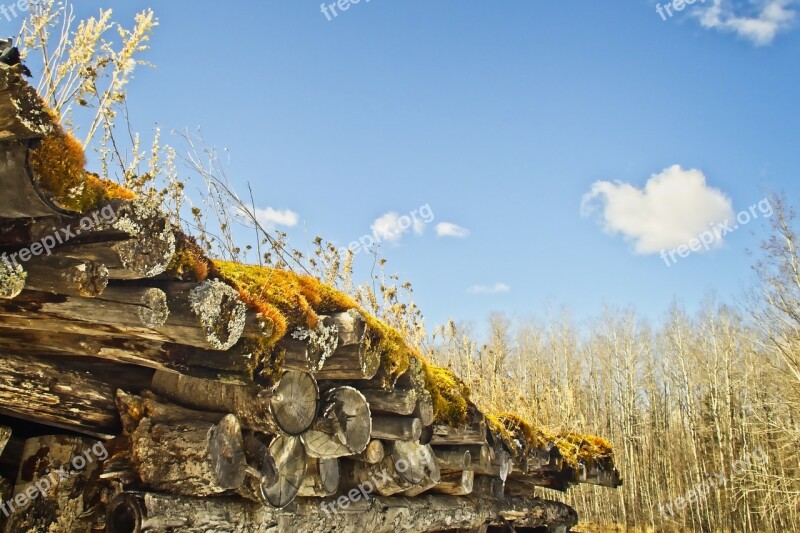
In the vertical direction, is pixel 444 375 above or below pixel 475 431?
above

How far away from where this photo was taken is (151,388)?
2.75 m

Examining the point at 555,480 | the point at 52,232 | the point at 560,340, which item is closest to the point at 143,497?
the point at 52,232

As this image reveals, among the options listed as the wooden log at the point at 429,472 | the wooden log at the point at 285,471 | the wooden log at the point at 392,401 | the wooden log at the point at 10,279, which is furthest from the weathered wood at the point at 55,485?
the wooden log at the point at 429,472

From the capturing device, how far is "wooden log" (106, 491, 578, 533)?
93.4 inches

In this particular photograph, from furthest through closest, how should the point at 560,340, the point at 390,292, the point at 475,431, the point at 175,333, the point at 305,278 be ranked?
the point at 560,340 < the point at 390,292 < the point at 475,431 < the point at 305,278 < the point at 175,333

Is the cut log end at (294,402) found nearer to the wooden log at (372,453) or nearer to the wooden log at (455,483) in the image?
the wooden log at (372,453)

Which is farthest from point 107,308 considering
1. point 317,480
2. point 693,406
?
point 693,406

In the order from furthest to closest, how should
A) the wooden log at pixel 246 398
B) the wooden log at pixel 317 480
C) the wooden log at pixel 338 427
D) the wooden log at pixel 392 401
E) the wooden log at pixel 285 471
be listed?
the wooden log at pixel 392 401 → the wooden log at pixel 317 480 → the wooden log at pixel 338 427 → the wooden log at pixel 285 471 → the wooden log at pixel 246 398

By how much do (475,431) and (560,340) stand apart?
2816 cm

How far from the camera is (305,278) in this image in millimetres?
3152

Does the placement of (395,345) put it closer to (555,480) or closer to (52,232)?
(52,232)

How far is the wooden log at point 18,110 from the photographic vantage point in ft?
4.62

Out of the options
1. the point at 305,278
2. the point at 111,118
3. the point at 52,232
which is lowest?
the point at 52,232

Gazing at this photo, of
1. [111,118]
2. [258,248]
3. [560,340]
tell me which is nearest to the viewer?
[111,118]
